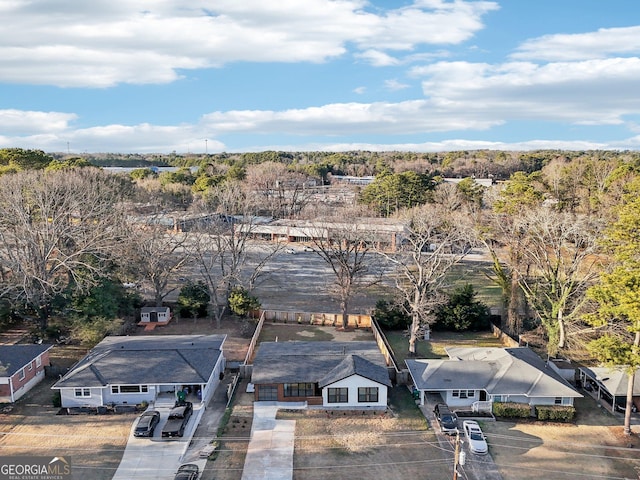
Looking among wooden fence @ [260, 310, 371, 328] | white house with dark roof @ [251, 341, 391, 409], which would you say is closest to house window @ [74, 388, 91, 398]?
white house with dark roof @ [251, 341, 391, 409]

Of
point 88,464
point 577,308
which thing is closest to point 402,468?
point 88,464

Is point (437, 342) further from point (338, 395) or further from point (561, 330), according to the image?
point (338, 395)

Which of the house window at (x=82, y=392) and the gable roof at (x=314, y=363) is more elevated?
the gable roof at (x=314, y=363)

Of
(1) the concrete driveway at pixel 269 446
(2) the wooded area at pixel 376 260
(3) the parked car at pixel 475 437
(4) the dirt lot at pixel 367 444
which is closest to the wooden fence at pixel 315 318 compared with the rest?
(2) the wooded area at pixel 376 260

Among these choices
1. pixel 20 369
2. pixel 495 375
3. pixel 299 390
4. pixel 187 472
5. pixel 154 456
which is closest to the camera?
pixel 187 472

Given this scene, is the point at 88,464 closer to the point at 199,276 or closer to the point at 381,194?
the point at 199,276

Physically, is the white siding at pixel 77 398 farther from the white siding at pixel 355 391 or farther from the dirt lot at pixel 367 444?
the white siding at pixel 355 391

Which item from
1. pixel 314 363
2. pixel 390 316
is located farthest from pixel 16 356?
pixel 390 316
